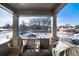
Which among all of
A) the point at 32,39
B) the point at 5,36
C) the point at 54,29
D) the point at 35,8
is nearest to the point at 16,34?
the point at 5,36

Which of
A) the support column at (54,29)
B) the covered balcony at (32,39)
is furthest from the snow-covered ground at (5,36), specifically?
the support column at (54,29)

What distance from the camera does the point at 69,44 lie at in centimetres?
244

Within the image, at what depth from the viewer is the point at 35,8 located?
2434 mm

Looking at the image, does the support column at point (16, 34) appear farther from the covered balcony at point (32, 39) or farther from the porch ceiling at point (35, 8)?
the porch ceiling at point (35, 8)

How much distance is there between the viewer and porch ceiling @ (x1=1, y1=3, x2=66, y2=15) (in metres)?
2.39

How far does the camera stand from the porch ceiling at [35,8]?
2395 mm

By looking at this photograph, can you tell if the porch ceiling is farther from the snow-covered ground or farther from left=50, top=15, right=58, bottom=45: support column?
the snow-covered ground

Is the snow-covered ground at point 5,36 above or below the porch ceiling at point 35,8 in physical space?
below

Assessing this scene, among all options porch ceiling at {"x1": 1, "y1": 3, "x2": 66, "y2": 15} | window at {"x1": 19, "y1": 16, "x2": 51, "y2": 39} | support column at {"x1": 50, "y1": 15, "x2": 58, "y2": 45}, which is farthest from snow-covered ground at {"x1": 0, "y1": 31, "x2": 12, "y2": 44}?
support column at {"x1": 50, "y1": 15, "x2": 58, "y2": 45}

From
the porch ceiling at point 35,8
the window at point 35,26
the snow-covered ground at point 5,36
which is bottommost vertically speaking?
the snow-covered ground at point 5,36

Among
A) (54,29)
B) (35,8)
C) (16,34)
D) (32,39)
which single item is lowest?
(32,39)

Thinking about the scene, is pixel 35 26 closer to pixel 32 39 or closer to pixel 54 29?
pixel 32 39

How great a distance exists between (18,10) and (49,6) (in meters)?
0.64

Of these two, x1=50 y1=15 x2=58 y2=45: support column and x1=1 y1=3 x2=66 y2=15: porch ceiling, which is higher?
x1=1 y1=3 x2=66 y2=15: porch ceiling
